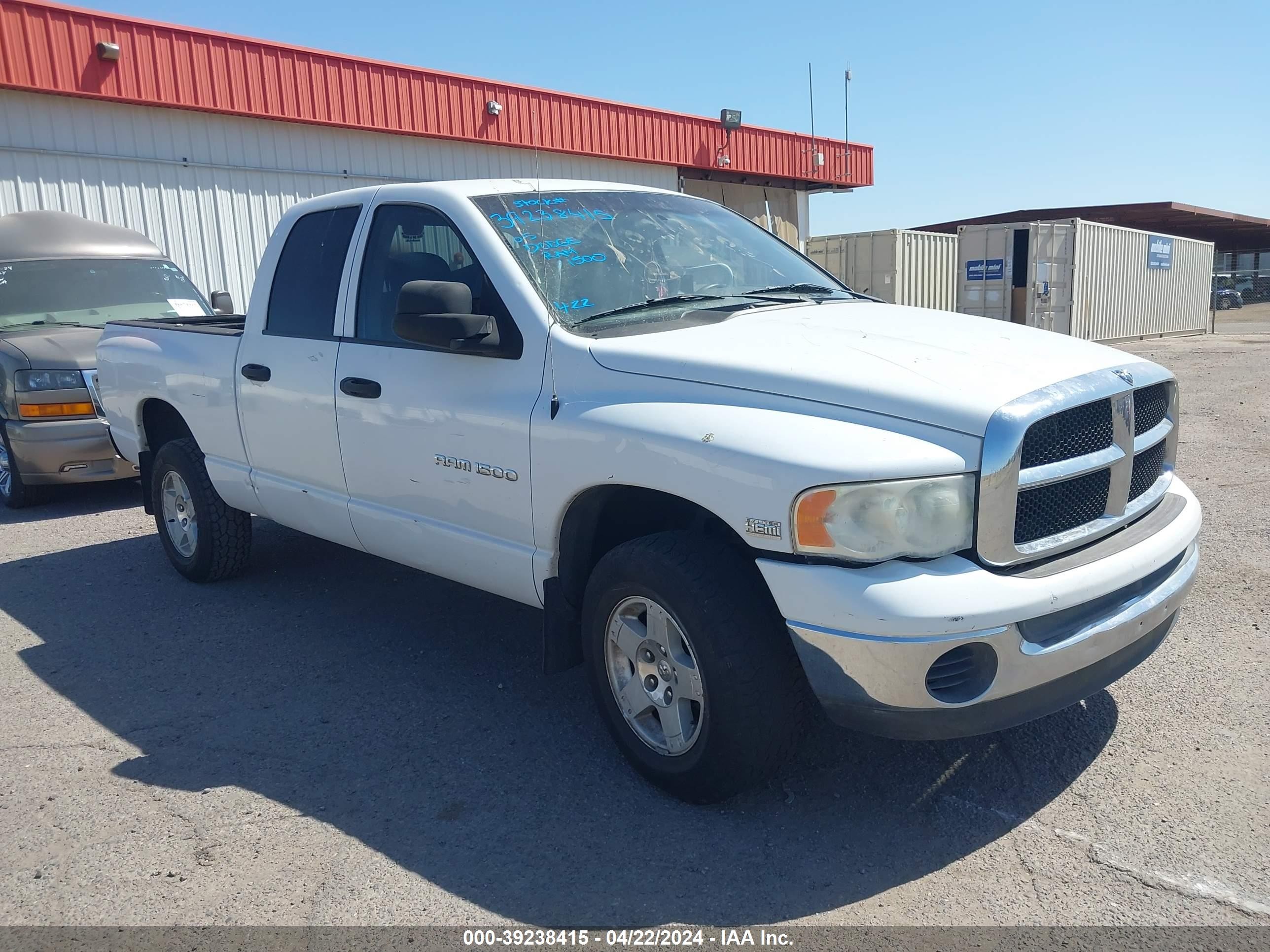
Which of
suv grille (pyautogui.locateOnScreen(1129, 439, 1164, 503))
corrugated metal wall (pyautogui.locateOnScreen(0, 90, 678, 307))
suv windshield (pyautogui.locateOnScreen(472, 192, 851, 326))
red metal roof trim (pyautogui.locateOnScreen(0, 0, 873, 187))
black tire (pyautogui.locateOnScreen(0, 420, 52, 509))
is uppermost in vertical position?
red metal roof trim (pyautogui.locateOnScreen(0, 0, 873, 187))

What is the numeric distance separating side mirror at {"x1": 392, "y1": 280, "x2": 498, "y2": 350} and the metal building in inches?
266

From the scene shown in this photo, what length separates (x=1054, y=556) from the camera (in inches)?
116

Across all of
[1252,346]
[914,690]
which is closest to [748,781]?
[914,690]

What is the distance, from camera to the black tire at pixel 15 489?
7770 mm

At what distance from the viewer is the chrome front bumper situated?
267cm

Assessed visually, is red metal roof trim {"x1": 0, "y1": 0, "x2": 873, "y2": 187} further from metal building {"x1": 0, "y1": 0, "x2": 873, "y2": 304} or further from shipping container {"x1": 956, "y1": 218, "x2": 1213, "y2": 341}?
shipping container {"x1": 956, "y1": 218, "x2": 1213, "y2": 341}

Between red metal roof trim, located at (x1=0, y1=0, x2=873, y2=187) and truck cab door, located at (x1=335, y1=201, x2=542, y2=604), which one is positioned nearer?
truck cab door, located at (x1=335, y1=201, x2=542, y2=604)

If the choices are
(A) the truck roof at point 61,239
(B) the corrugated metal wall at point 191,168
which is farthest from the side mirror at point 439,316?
(B) the corrugated metal wall at point 191,168

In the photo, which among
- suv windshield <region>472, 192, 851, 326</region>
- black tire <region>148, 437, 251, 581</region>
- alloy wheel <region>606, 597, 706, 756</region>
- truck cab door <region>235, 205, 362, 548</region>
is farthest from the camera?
black tire <region>148, 437, 251, 581</region>

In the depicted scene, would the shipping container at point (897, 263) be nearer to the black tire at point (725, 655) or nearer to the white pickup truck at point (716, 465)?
the white pickup truck at point (716, 465)

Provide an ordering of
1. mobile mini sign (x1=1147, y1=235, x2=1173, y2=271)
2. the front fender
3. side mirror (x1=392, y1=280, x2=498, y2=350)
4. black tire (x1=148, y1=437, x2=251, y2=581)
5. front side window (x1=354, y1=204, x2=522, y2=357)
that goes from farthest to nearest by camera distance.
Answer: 1. mobile mini sign (x1=1147, y1=235, x2=1173, y2=271)
2. black tire (x1=148, y1=437, x2=251, y2=581)
3. front side window (x1=354, y1=204, x2=522, y2=357)
4. side mirror (x1=392, y1=280, x2=498, y2=350)
5. the front fender

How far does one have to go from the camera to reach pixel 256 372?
15.8 feet

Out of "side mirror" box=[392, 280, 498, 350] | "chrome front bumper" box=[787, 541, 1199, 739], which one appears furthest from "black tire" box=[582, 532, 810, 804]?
"side mirror" box=[392, 280, 498, 350]

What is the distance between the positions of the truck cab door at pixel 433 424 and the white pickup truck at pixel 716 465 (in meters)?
0.01
